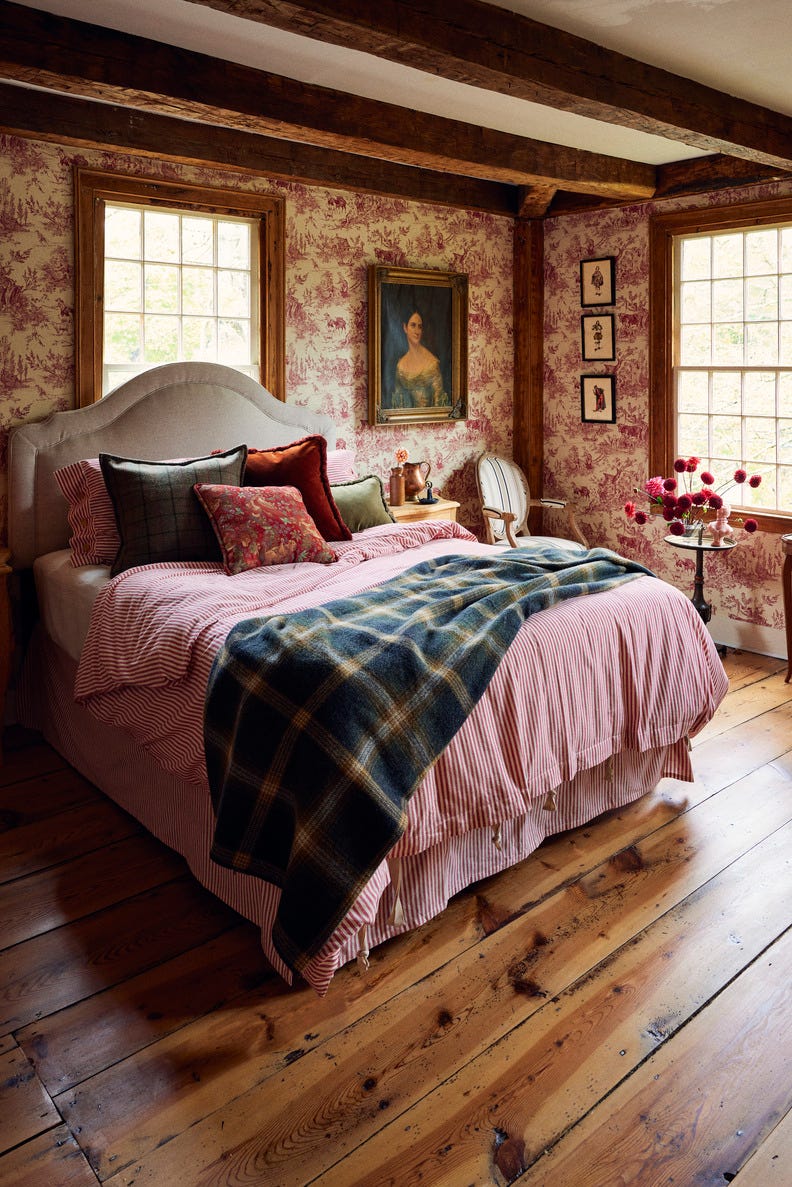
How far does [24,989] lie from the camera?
2.36m

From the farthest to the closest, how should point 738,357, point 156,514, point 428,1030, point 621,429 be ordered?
point 621,429, point 738,357, point 156,514, point 428,1030

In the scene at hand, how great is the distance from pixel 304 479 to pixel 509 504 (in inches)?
84.5

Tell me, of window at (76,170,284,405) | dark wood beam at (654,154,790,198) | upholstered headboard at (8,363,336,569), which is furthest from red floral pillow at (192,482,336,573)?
dark wood beam at (654,154,790,198)

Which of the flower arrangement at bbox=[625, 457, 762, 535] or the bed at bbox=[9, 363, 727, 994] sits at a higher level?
the flower arrangement at bbox=[625, 457, 762, 535]

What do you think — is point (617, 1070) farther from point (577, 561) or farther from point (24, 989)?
point (577, 561)

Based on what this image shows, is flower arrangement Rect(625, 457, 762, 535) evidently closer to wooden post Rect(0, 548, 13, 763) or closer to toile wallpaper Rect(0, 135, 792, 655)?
toile wallpaper Rect(0, 135, 792, 655)

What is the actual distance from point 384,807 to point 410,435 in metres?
3.66

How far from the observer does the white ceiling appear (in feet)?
9.43

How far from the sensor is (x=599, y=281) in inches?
223

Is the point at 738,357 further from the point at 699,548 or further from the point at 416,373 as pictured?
the point at 416,373

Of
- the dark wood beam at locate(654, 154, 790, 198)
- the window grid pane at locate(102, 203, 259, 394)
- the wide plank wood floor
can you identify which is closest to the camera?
the wide plank wood floor

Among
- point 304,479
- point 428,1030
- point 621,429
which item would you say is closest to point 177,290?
point 304,479

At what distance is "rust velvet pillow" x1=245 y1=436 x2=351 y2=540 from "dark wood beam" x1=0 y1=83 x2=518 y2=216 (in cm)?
145

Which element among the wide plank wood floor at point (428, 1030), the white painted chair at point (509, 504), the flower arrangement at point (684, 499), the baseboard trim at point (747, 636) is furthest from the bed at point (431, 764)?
the baseboard trim at point (747, 636)
